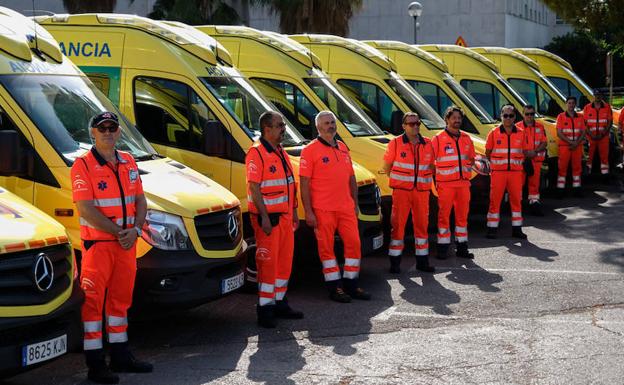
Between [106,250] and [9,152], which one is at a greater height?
[9,152]

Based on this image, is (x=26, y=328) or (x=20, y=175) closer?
(x=26, y=328)

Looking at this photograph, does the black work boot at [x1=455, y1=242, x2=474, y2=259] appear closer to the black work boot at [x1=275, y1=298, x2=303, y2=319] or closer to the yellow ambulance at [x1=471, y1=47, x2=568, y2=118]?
the black work boot at [x1=275, y1=298, x2=303, y2=319]

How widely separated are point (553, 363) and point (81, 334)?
318cm

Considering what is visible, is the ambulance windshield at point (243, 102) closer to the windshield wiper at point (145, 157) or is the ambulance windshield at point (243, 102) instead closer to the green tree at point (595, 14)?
the windshield wiper at point (145, 157)

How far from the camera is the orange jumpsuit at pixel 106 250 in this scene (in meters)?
6.62

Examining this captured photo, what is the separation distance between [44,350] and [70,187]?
178cm

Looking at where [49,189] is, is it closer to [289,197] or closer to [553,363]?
[289,197]

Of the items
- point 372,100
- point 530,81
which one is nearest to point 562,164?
point 530,81

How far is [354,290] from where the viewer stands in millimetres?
9453

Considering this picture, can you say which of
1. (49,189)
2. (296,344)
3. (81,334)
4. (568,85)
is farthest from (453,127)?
(568,85)

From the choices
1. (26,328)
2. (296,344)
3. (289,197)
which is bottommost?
(296,344)

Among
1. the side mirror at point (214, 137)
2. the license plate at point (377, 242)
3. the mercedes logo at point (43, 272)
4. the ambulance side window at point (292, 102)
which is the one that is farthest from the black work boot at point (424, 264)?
the mercedes logo at point (43, 272)

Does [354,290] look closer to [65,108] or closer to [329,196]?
[329,196]

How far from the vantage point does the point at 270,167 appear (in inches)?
330
